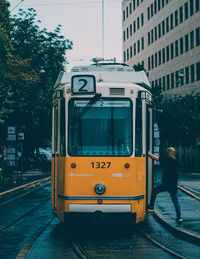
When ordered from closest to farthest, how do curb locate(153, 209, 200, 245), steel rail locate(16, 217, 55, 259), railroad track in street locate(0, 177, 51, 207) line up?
steel rail locate(16, 217, 55, 259), curb locate(153, 209, 200, 245), railroad track in street locate(0, 177, 51, 207)

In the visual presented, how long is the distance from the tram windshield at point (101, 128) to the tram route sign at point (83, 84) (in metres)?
0.17

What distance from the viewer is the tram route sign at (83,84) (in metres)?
10.6

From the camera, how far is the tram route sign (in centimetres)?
1059

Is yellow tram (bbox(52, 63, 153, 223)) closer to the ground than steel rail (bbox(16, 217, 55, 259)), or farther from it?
farther from it

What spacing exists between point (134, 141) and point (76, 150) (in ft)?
3.57

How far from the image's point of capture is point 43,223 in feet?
42.8

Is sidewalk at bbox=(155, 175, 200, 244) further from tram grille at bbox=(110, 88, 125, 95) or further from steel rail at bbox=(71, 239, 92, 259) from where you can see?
tram grille at bbox=(110, 88, 125, 95)

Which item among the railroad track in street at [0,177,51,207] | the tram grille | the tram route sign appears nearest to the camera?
the tram route sign

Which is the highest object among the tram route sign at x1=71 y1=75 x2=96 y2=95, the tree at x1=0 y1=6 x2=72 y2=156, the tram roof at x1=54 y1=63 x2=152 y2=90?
the tree at x1=0 y1=6 x2=72 y2=156

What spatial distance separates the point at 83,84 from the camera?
420 inches

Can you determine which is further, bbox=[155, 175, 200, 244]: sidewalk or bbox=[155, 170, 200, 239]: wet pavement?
bbox=[155, 170, 200, 239]: wet pavement

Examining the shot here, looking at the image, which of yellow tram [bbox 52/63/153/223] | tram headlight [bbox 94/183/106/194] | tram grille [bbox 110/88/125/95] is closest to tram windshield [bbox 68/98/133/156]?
yellow tram [bbox 52/63/153/223]

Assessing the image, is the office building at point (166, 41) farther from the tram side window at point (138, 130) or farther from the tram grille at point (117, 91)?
the tram grille at point (117, 91)

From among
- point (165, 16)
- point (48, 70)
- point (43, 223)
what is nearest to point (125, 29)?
point (165, 16)
